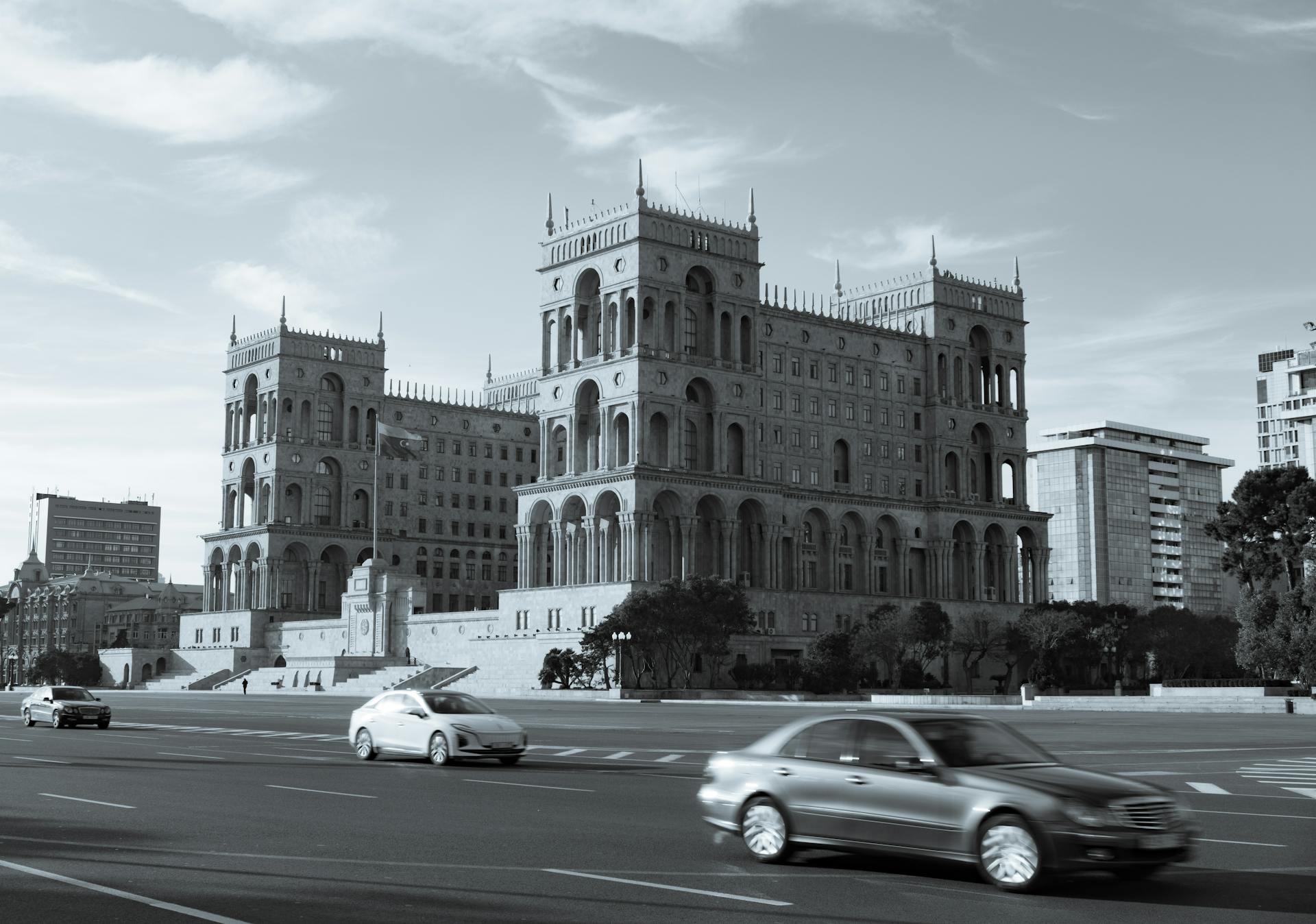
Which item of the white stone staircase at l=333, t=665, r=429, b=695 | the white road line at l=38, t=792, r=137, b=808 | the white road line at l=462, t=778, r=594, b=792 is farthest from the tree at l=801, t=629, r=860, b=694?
the white road line at l=38, t=792, r=137, b=808

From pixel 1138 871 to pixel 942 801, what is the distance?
1778 millimetres

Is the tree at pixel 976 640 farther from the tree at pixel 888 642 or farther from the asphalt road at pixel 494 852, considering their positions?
the asphalt road at pixel 494 852

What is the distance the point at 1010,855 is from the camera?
13.9 metres

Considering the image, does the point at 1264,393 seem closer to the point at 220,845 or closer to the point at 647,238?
the point at 647,238

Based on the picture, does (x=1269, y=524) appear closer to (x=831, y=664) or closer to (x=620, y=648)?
(x=831, y=664)

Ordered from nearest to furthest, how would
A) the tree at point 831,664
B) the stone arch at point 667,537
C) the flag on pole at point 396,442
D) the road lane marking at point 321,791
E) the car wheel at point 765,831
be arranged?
the car wheel at point 765,831, the road lane marking at point 321,791, the tree at point 831,664, the stone arch at point 667,537, the flag on pole at point 396,442

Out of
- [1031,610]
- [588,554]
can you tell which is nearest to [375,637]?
[588,554]

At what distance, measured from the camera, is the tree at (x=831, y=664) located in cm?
9138

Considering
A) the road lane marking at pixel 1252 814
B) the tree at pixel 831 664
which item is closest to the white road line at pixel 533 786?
the road lane marking at pixel 1252 814

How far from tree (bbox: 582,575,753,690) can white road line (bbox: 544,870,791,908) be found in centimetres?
7245

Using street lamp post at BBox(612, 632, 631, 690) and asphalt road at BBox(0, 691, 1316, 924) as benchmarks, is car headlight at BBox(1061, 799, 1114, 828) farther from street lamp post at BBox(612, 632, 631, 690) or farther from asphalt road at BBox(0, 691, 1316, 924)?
street lamp post at BBox(612, 632, 631, 690)

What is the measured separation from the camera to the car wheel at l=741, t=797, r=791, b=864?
1557 centimetres

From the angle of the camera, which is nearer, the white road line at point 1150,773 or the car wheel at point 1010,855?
the car wheel at point 1010,855

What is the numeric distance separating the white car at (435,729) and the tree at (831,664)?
61.8 m
